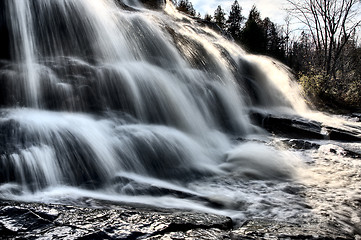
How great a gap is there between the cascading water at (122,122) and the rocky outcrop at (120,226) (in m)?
0.59

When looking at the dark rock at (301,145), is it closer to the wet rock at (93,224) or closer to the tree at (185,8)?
the wet rock at (93,224)

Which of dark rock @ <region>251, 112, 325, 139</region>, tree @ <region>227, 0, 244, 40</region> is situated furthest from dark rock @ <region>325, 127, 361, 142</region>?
tree @ <region>227, 0, 244, 40</region>

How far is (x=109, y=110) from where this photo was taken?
17.4ft

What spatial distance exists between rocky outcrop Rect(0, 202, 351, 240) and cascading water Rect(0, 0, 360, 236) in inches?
23.1

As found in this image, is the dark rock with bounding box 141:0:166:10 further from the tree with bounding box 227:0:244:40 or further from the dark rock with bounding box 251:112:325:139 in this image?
the tree with bounding box 227:0:244:40

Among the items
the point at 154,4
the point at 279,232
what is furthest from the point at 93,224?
the point at 154,4

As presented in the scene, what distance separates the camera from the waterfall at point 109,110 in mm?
3299

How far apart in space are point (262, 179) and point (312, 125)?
4.44 m

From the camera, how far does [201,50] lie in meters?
9.82

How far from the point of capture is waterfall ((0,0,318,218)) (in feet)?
10.8

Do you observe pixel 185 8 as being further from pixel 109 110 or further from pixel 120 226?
pixel 120 226

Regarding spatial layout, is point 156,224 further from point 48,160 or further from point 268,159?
point 268,159

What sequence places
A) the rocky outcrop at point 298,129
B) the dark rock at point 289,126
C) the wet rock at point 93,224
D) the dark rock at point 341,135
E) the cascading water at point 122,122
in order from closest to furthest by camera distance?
the wet rock at point 93,224, the cascading water at point 122,122, the dark rock at point 341,135, the rocky outcrop at point 298,129, the dark rock at point 289,126

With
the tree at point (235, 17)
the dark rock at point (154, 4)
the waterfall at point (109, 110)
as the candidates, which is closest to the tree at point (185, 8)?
the dark rock at point (154, 4)
